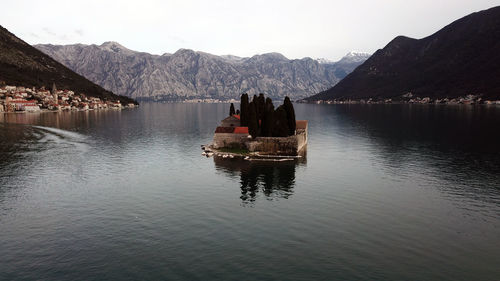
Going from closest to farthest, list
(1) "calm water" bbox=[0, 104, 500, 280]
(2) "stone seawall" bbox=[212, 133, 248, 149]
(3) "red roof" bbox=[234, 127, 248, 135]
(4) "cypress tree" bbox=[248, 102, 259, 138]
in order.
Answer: (1) "calm water" bbox=[0, 104, 500, 280] → (4) "cypress tree" bbox=[248, 102, 259, 138] → (2) "stone seawall" bbox=[212, 133, 248, 149] → (3) "red roof" bbox=[234, 127, 248, 135]

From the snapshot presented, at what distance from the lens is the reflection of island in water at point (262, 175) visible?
5531 centimetres

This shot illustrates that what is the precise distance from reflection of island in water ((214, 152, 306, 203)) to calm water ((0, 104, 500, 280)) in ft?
1.25

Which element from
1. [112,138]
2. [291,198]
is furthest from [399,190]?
[112,138]

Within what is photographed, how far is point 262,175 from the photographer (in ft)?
217

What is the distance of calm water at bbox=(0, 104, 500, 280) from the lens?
1224 inches

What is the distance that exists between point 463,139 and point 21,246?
4837 inches

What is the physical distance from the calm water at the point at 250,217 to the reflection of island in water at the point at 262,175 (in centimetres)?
38

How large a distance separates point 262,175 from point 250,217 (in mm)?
22463

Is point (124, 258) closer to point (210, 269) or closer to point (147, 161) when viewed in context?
point (210, 269)

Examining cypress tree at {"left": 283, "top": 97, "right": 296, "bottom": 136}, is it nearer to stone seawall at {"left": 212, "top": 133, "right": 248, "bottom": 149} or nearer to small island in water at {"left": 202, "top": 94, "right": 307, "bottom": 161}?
small island in water at {"left": 202, "top": 94, "right": 307, "bottom": 161}

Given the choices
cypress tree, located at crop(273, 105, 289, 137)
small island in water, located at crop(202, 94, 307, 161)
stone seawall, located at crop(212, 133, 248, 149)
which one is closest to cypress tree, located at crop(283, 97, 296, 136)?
small island in water, located at crop(202, 94, 307, 161)

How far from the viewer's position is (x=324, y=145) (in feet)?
344

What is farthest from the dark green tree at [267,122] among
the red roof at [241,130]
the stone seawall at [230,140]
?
the stone seawall at [230,140]

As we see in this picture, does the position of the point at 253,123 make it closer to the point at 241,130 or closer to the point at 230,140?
the point at 241,130
